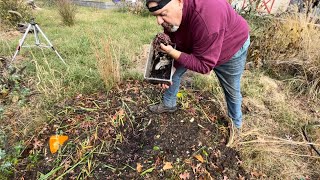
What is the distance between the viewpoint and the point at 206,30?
1.48 metres

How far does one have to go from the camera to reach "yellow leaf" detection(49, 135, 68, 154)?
216 cm

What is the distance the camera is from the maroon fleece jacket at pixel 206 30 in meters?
1.48

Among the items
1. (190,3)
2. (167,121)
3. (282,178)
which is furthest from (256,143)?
(190,3)

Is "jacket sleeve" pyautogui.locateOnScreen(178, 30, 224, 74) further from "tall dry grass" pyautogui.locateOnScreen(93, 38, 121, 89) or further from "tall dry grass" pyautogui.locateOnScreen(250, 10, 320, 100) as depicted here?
"tall dry grass" pyautogui.locateOnScreen(250, 10, 320, 100)

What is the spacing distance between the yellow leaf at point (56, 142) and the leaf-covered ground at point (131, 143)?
42 mm

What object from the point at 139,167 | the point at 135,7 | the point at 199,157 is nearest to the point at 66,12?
the point at 135,7

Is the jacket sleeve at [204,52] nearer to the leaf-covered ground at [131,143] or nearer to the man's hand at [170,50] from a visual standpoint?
the man's hand at [170,50]

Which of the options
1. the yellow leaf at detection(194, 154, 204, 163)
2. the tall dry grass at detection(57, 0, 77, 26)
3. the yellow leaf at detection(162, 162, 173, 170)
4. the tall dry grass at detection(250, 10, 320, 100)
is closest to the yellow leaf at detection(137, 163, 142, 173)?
the yellow leaf at detection(162, 162, 173, 170)

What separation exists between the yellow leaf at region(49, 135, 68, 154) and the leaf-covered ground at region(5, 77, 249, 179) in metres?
0.04

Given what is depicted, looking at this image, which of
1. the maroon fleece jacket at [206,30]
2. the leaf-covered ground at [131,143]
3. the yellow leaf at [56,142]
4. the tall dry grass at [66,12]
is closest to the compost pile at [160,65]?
the maroon fleece jacket at [206,30]

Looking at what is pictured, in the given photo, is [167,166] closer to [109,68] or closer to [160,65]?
[160,65]

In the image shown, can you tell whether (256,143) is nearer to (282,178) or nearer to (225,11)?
(282,178)

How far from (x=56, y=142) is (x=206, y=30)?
166 centimetres

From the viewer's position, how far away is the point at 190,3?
4.97 feet
